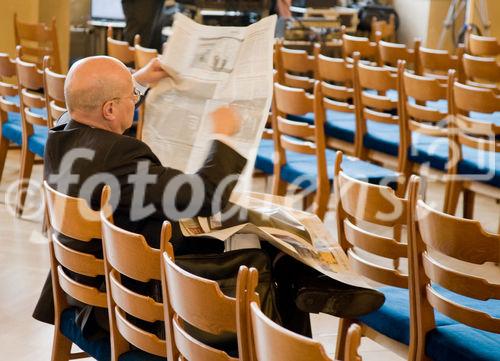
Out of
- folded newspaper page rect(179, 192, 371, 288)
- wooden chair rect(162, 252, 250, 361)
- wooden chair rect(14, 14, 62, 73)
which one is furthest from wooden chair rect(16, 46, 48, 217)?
wooden chair rect(162, 252, 250, 361)

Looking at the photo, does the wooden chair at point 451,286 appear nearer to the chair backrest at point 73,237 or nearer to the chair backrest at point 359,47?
the chair backrest at point 73,237

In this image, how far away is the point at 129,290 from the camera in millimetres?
2758

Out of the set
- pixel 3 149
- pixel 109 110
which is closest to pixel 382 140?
pixel 3 149

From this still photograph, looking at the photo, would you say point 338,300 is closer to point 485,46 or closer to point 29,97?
point 29,97

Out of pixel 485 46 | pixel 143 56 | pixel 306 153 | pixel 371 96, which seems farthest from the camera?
pixel 485 46

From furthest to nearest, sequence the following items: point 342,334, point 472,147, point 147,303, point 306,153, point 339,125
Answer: point 339,125
point 306,153
point 472,147
point 342,334
point 147,303

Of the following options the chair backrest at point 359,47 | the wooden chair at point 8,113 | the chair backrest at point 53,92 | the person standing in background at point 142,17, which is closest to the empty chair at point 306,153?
the chair backrest at point 53,92

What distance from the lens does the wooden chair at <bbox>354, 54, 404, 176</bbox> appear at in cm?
571

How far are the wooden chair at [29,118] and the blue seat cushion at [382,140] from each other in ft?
6.03

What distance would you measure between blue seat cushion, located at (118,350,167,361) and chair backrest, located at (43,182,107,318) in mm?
189

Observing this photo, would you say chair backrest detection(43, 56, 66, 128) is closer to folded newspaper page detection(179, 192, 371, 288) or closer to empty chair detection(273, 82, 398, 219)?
empty chair detection(273, 82, 398, 219)

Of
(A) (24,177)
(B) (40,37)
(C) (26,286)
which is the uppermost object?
(B) (40,37)

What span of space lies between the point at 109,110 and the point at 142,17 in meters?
5.94

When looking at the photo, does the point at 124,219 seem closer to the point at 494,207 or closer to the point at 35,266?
the point at 35,266
